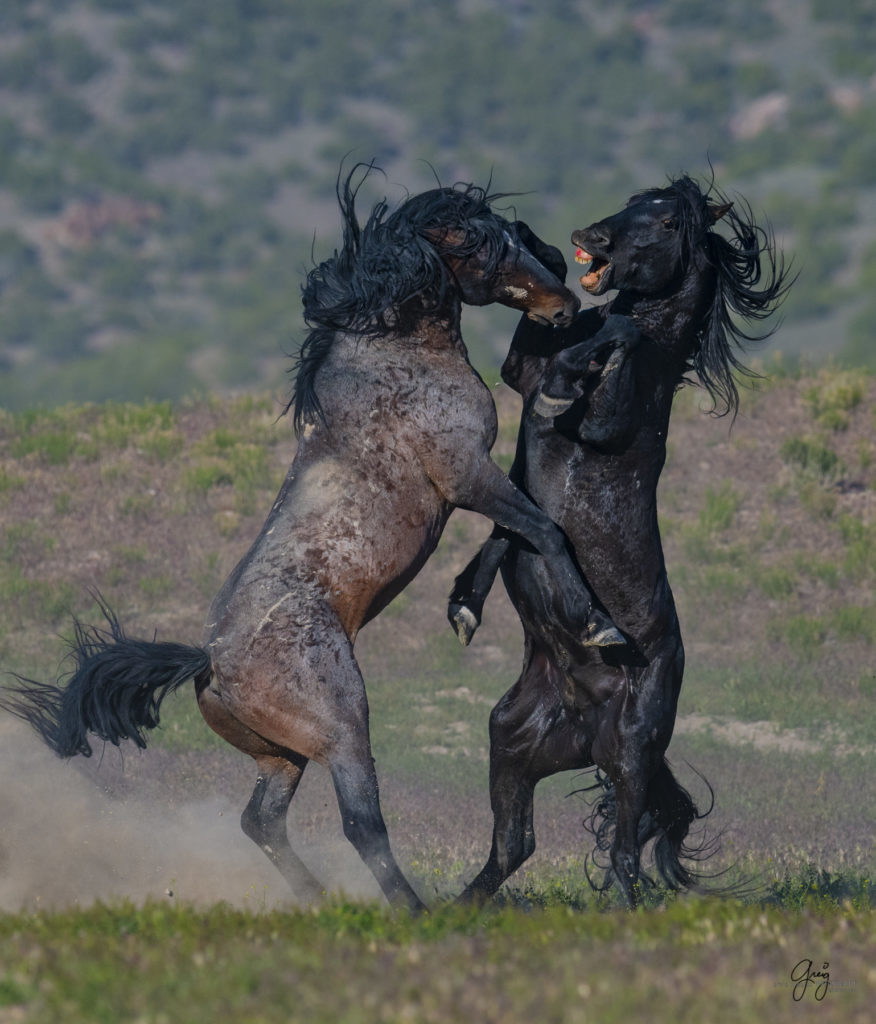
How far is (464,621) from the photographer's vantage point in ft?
19.7

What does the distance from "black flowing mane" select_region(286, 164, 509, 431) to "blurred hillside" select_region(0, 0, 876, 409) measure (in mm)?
66795

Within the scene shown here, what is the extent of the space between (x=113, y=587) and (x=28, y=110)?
90106mm

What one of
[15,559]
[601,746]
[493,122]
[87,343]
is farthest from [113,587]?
[493,122]

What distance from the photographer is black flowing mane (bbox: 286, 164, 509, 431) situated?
229 inches

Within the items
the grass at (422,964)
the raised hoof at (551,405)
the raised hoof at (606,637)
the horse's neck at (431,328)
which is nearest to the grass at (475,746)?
the grass at (422,964)

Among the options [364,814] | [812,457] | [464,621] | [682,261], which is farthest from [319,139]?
[364,814]

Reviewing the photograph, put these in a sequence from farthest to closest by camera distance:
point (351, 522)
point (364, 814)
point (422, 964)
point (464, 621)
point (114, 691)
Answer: point (464, 621) < point (114, 691) < point (351, 522) < point (364, 814) < point (422, 964)

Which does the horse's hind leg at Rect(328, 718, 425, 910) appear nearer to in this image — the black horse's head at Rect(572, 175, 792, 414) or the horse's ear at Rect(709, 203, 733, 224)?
the black horse's head at Rect(572, 175, 792, 414)

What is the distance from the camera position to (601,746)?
6.10 m

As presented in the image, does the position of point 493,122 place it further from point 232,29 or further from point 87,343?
point 87,343

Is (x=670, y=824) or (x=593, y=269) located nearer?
(x=593, y=269)

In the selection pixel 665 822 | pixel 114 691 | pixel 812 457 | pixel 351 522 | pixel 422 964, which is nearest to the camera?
pixel 422 964

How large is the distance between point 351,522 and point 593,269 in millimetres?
1556

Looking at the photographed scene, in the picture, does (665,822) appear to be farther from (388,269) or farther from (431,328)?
(388,269)
